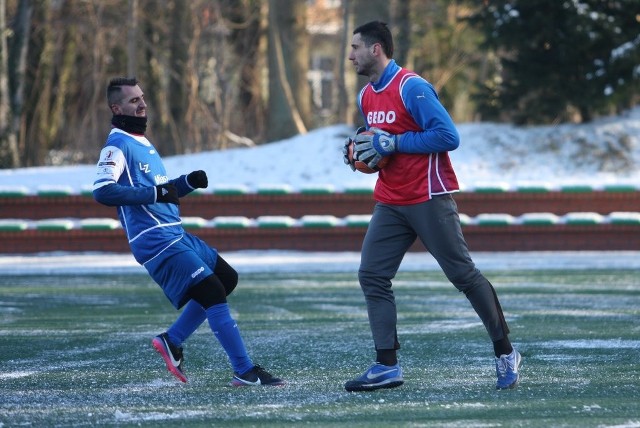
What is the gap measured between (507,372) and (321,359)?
1.72m

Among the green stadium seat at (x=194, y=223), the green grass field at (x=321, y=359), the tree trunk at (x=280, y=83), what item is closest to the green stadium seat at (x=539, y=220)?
the green grass field at (x=321, y=359)

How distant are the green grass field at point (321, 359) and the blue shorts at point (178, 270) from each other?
1.78 feet

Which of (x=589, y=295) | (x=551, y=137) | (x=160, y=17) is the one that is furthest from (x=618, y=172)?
(x=160, y=17)

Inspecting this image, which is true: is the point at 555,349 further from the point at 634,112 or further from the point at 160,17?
the point at 160,17

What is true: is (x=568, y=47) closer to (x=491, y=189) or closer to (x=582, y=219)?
(x=491, y=189)

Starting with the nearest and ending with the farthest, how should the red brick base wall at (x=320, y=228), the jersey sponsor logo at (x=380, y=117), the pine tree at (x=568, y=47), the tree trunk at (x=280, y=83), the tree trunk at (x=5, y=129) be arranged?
the jersey sponsor logo at (x=380, y=117)
the red brick base wall at (x=320, y=228)
the pine tree at (x=568, y=47)
the tree trunk at (x=5, y=129)
the tree trunk at (x=280, y=83)

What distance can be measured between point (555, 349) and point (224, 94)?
73.8 ft

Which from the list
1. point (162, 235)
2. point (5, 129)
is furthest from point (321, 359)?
point (5, 129)

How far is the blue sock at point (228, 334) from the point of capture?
7.09m

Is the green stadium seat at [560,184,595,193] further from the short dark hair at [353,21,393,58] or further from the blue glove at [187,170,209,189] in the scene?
the blue glove at [187,170,209,189]

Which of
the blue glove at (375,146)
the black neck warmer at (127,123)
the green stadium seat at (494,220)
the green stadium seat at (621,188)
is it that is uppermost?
the black neck warmer at (127,123)

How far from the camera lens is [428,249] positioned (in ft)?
22.9

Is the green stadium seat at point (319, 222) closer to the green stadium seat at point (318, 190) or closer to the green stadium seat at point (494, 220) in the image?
the green stadium seat at point (318, 190)

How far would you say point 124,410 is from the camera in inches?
251
